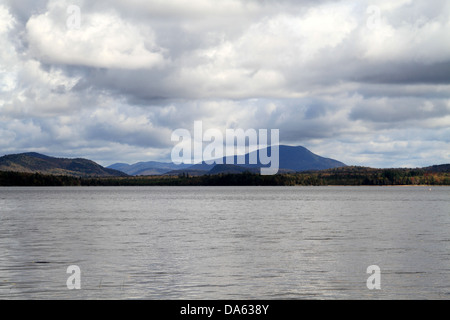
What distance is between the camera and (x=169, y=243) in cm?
7050

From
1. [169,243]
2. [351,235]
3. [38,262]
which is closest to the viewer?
[38,262]

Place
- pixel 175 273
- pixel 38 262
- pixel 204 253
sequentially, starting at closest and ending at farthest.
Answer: pixel 175 273, pixel 38 262, pixel 204 253

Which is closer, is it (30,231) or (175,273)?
(175,273)

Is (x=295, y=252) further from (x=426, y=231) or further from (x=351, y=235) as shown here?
(x=426, y=231)

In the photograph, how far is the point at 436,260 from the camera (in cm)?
5519

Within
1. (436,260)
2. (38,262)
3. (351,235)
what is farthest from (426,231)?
(38,262)

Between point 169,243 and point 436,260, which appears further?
point 169,243

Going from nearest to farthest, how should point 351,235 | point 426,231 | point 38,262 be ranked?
1. point 38,262
2. point 351,235
3. point 426,231

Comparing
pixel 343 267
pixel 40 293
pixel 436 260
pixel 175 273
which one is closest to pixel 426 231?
pixel 436 260
